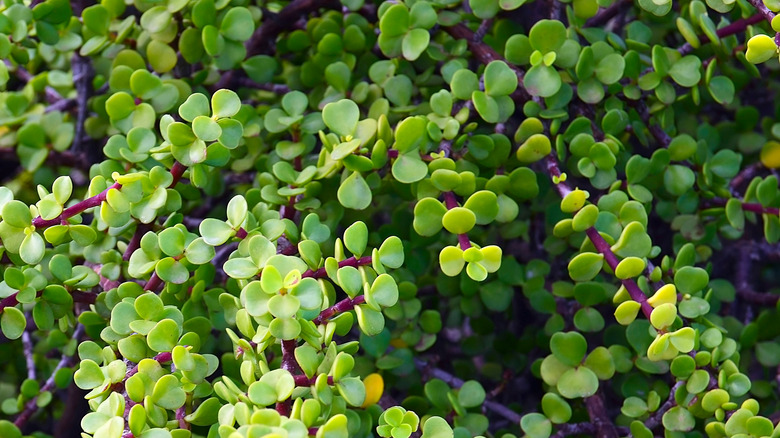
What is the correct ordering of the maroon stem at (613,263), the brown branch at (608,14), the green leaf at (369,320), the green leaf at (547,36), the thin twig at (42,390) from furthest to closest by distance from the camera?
the brown branch at (608,14) → the thin twig at (42,390) → the green leaf at (547,36) → the maroon stem at (613,263) → the green leaf at (369,320)

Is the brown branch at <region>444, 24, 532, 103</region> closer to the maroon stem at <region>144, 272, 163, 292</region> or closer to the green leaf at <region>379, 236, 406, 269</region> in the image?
the green leaf at <region>379, 236, 406, 269</region>

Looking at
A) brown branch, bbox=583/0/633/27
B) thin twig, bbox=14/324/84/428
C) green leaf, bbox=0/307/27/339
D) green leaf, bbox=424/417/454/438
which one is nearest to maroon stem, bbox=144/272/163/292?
green leaf, bbox=0/307/27/339

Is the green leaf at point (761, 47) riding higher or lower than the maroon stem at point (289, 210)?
higher

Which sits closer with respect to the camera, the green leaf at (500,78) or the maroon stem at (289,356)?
the maroon stem at (289,356)

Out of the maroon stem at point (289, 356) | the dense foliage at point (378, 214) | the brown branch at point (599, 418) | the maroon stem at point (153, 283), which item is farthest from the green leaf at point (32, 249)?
the brown branch at point (599, 418)

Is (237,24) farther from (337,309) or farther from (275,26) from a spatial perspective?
(337,309)

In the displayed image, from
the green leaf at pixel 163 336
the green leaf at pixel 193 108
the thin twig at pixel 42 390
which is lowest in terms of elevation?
the thin twig at pixel 42 390

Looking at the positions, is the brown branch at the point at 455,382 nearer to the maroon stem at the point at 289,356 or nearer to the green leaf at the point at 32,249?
the maroon stem at the point at 289,356
